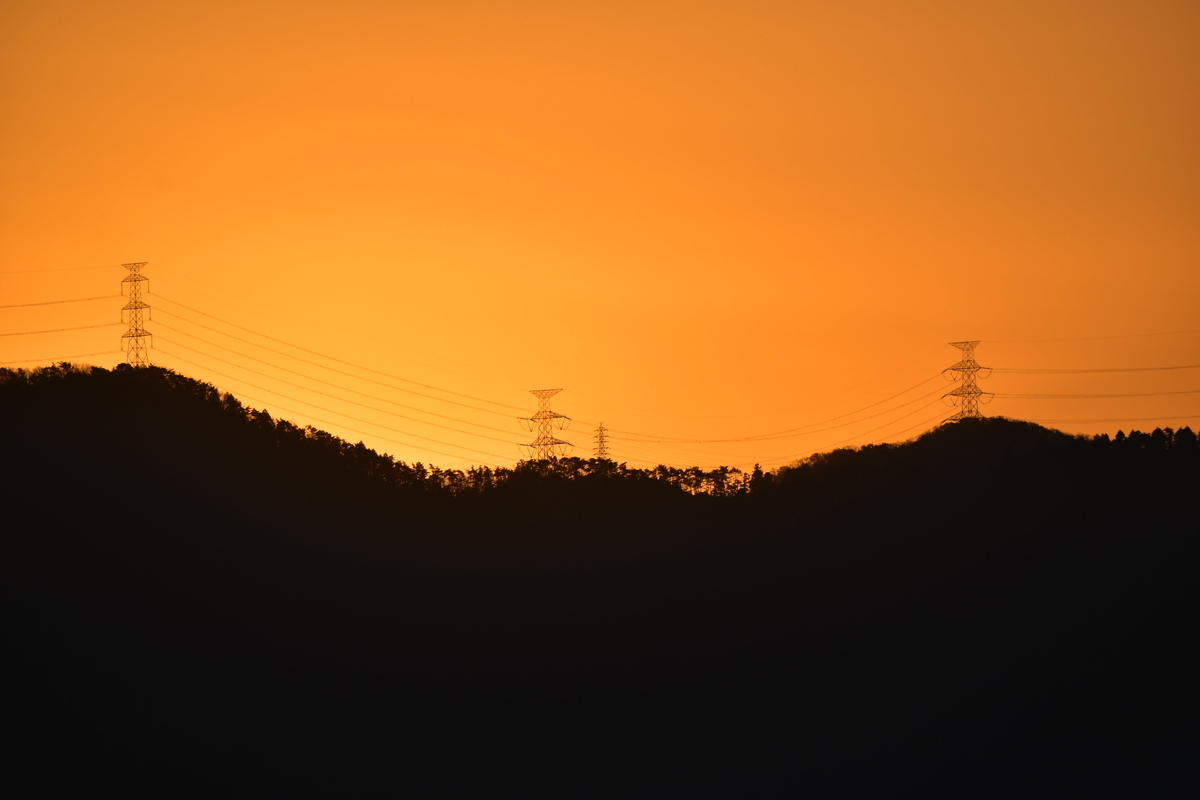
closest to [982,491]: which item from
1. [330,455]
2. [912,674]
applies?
[912,674]

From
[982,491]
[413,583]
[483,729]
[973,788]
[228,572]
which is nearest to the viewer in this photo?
[973,788]

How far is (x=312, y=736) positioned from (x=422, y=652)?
8616 millimetres

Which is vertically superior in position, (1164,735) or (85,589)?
(85,589)

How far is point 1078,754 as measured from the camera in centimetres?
6184

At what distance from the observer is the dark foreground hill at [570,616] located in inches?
2375

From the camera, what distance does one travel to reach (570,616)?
7350 cm

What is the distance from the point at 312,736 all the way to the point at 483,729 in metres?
8.23

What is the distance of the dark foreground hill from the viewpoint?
60312 millimetres

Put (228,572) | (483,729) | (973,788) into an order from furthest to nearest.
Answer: (228,572) → (483,729) → (973,788)

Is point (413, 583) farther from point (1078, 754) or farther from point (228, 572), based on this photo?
point (1078, 754)

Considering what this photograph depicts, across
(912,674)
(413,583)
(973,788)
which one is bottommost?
(973,788)

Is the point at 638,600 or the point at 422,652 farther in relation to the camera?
the point at 638,600

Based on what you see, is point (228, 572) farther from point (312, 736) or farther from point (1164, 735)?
point (1164, 735)

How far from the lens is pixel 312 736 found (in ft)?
205
